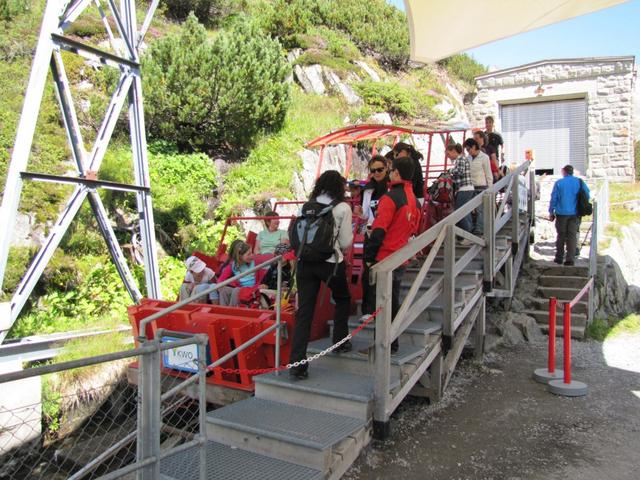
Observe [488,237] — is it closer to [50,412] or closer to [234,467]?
[234,467]

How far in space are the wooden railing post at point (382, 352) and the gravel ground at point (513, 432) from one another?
0.34 meters

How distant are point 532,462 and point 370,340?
1.74 meters

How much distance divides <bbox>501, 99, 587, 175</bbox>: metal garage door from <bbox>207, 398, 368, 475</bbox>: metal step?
1675cm

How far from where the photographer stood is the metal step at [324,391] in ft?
14.0

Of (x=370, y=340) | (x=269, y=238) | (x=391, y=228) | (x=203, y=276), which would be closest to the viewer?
(x=391, y=228)

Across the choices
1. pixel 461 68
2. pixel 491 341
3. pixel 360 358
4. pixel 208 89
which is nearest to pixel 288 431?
pixel 360 358

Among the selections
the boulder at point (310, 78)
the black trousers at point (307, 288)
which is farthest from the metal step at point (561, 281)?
the boulder at point (310, 78)

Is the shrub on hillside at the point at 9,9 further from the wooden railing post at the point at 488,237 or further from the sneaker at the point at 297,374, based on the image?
the sneaker at the point at 297,374

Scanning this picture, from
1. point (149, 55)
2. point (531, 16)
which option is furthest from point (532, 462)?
point (149, 55)

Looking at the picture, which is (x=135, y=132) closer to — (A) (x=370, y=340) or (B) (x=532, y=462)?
(A) (x=370, y=340)

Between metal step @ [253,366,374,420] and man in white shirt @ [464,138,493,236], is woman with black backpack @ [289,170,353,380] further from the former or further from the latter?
man in white shirt @ [464,138,493,236]

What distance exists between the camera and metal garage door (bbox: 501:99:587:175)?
1795 cm

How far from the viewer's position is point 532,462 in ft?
14.0

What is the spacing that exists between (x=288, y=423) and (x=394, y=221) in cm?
196
